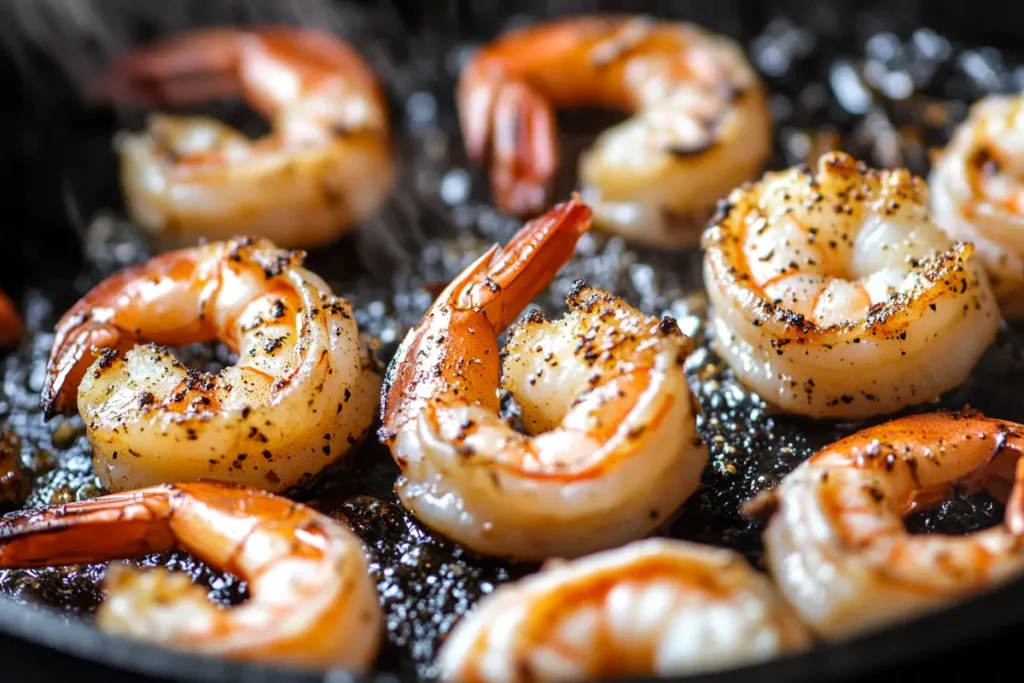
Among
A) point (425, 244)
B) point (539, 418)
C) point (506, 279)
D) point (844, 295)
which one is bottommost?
point (425, 244)

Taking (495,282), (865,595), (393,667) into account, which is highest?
(495,282)

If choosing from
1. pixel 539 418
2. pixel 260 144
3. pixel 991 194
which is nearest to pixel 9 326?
pixel 260 144

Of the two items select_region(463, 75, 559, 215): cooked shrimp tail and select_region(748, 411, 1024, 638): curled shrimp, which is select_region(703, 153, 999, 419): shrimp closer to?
select_region(748, 411, 1024, 638): curled shrimp

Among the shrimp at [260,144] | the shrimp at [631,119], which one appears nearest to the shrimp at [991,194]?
the shrimp at [631,119]

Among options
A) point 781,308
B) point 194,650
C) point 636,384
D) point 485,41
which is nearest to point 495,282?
point 636,384

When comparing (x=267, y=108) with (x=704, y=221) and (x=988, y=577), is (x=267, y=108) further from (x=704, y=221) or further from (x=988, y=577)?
(x=988, y=577)

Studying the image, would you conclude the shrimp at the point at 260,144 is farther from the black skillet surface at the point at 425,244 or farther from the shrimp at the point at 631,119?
the shrimp at the point at 631,119

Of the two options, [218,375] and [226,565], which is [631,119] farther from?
[226,565]
